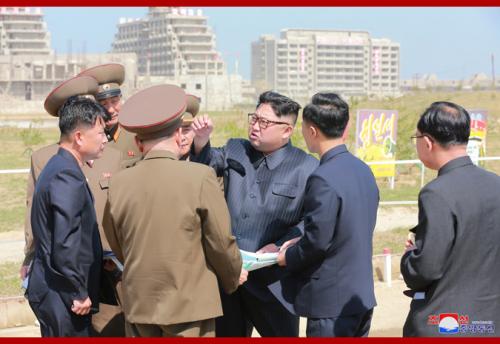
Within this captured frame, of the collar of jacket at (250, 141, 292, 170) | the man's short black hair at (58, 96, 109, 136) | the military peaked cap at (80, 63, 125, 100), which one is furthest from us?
the military peaked cap at (80, 63, 125, 100)

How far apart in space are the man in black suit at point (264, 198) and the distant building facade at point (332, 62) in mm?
130492

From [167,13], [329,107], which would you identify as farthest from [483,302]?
[167,13]

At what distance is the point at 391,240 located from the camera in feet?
36.0

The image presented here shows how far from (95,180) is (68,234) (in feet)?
2.86

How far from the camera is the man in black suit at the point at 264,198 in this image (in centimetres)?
420

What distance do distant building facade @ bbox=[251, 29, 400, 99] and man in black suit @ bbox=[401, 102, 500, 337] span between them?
131 m

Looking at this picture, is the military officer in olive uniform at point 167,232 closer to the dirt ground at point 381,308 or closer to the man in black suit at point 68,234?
the man in black suit at point 68,234

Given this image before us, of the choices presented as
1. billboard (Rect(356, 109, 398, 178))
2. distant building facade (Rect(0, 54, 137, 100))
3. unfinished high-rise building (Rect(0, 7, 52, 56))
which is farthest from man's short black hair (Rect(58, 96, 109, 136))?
unfinished high-rise building (Rect(0, 7, 52, 56))

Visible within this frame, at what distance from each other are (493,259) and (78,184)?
1.86m

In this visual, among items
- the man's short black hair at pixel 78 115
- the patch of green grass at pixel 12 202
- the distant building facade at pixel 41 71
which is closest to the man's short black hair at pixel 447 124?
the man's short black hair at pixel 78 115

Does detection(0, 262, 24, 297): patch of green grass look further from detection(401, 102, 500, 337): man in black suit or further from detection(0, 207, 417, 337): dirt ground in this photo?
detection(401, 102, 500, 337): man in black suit

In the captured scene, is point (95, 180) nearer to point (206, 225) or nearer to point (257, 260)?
point (257, 260)

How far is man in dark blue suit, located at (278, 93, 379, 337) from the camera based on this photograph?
12.1 feet

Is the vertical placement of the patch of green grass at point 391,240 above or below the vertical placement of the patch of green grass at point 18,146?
above
